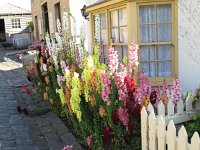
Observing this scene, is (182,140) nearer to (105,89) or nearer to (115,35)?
A: (105,89)

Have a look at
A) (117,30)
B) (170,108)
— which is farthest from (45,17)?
(170,108)

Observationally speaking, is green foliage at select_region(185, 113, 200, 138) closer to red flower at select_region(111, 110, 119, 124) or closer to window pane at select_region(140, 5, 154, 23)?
red flower at select_region(111, 110, 119, 124)

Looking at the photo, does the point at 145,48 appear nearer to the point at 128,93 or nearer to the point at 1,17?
the point at 128,93

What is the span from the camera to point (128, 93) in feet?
11.8

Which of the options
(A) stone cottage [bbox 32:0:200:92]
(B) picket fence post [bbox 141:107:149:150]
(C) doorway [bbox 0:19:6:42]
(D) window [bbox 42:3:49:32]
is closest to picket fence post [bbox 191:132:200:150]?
(B) picket fence post [bbox 141:107:149:150]

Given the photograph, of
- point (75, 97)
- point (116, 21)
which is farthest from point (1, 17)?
point (75, 97)

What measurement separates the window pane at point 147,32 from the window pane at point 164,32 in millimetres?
115

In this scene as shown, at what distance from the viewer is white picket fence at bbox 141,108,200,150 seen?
105 inches

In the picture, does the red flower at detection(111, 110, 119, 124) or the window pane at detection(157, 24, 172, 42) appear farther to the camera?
the window pane at detection(157, 24, 172, 42)

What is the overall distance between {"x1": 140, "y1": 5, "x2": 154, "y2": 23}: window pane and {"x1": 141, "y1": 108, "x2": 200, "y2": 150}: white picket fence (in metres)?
3.32

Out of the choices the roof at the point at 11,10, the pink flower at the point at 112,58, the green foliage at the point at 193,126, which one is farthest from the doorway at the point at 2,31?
the green foliage at the point at 193,126

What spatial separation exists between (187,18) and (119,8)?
1.52 meters

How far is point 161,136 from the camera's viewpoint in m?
3.02

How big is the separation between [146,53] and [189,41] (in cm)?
91
